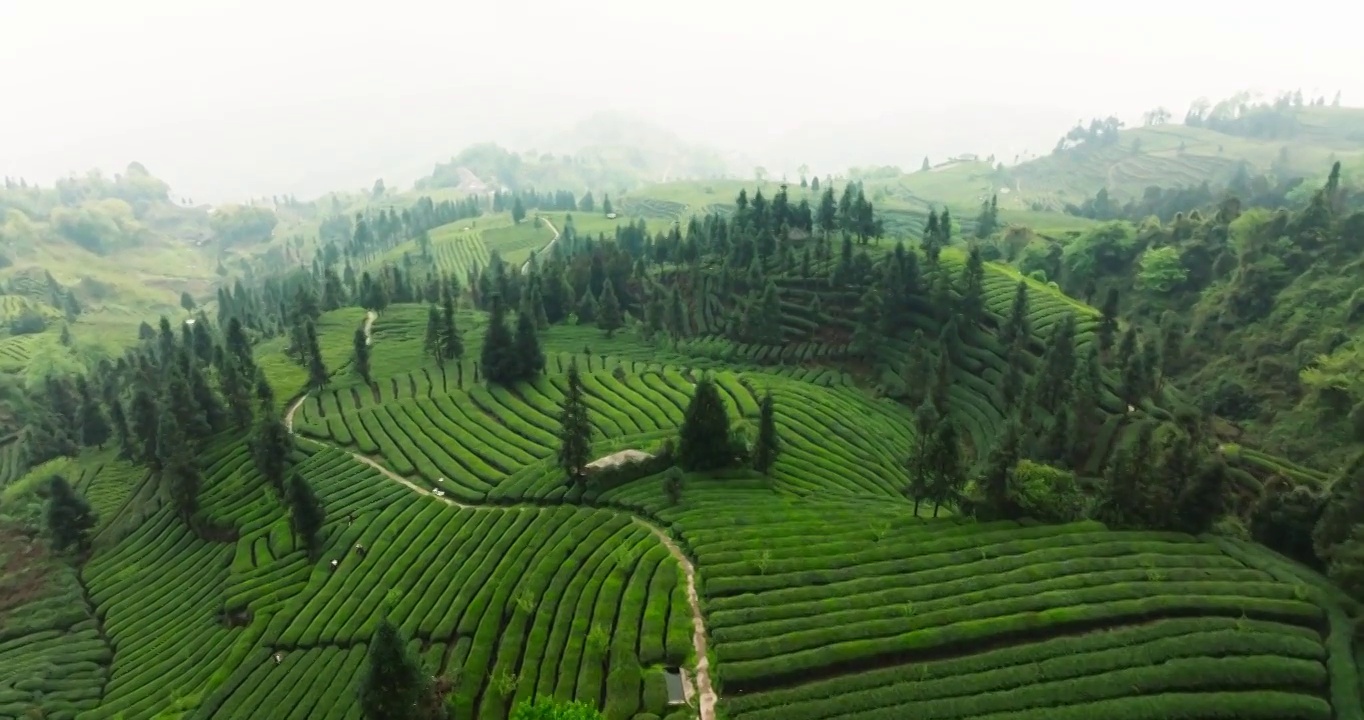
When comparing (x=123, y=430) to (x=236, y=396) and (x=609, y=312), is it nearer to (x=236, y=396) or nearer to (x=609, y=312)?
(x=236, y=396)

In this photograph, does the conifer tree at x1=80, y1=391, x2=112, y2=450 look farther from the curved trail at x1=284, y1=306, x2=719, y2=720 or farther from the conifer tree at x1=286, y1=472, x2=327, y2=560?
the conifer tree at x1=286, y1=472, x2=327, y2=560

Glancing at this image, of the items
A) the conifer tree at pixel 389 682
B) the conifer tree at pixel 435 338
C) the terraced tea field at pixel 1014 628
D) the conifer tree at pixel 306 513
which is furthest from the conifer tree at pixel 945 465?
the conifer tree at pixel 435 338

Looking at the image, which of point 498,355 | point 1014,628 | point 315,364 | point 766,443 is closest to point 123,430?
point 315,364

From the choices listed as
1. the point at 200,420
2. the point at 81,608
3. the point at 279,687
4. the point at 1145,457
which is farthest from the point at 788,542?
the point at 200,420

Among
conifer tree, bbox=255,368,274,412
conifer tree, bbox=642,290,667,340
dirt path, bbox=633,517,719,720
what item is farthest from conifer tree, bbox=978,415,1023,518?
conifer tree, bbox=255,368,274,412

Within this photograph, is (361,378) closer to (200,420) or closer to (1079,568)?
(200,420)

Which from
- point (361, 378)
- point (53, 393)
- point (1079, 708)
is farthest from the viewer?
point (53, 393)

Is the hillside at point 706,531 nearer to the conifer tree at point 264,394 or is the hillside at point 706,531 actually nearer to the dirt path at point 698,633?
the dirt path at point 698,633
